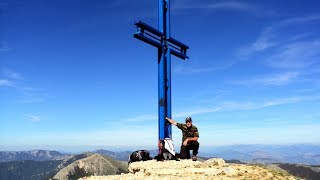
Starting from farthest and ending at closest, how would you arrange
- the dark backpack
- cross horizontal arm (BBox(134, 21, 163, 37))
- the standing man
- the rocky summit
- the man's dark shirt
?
1. cross horizontal arm (BBox(134, 21, 163, 37))
2. the dark backpack
3. the man's dark shirt
4. the standing man
5. the rocky summit

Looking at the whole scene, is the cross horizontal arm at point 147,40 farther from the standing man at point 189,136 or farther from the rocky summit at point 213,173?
the rocky summit at point 213,173

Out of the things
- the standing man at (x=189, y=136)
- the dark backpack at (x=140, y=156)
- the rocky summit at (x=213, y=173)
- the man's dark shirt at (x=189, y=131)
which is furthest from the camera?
the dark backpack at (x=140, y=156)

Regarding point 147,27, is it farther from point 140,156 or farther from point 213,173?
point 213,173

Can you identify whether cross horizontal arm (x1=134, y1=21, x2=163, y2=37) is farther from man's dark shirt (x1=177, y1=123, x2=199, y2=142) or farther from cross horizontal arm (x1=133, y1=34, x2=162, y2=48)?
man's dark shirt (x1=177, y1=123, x2=199, y2=142)

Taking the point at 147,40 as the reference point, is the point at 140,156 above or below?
below

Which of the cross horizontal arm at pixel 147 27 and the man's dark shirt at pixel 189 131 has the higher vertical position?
the cross horizontal arm at pixel 147 27

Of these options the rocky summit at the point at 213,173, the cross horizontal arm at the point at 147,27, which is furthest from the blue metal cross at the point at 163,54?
the rocky summit at the point at 213,173

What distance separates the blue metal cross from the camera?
32.8 metres

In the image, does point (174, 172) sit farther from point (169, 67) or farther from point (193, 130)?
point (169, 67)

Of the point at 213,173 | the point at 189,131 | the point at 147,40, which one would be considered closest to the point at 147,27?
the point at 147,40

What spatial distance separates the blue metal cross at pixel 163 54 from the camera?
32.8 m

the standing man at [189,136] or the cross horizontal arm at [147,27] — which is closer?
the standing man at [189,136]

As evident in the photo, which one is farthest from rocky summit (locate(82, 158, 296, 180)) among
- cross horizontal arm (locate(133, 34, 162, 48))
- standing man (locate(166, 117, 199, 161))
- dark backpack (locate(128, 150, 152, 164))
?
cross horizontal arm (locate(133, 34, 162, 48))

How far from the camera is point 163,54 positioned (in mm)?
34562
